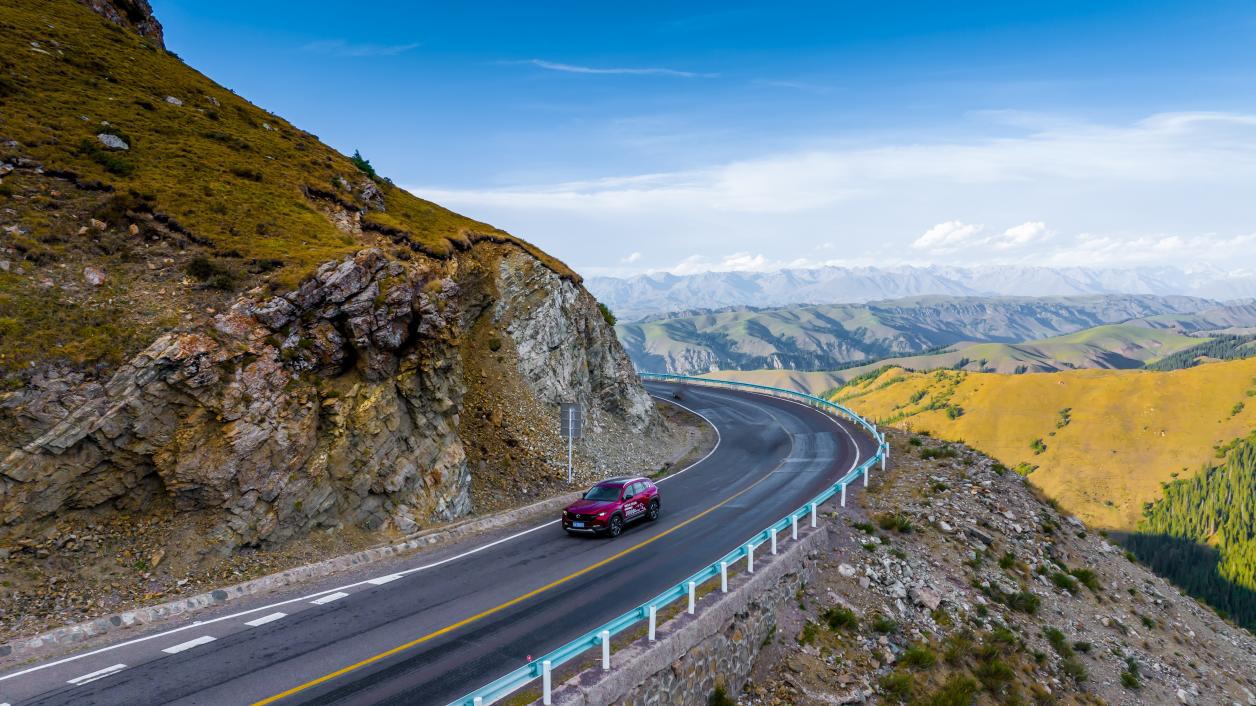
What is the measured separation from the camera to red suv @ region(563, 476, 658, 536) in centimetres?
1964

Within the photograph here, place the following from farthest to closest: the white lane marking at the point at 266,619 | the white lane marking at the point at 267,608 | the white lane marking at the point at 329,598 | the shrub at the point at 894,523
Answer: the shrub at the point at 894,523 → the white lane marking at the point at 329,598 → the white lane marking at the point at 266,619 → the white lane marking at the point at 267,608

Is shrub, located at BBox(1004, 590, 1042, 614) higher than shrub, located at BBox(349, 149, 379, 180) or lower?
lower

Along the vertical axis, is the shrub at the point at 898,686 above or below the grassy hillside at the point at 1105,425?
above

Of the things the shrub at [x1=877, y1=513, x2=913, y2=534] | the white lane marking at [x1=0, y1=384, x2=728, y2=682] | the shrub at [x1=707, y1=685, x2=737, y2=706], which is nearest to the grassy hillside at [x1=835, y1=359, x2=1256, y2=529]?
the shrub at [x1=877, y1=513, x2=913, y2=534]

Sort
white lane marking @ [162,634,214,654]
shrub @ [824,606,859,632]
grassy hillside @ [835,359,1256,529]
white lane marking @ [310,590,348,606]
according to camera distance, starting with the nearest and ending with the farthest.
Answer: white lane marking @ [162,634,214,654], white lane marking @ [310,590,348,606], shrub @ [824,606,859,632], grassy hillside @ [835,359,1256,529]

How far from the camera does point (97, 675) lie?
35.7 ft

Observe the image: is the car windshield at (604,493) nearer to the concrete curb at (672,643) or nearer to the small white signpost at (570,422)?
the small white signpost at (570,422)

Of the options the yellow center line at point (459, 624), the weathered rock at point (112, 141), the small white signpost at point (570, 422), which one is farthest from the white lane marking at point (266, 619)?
the weathered rock at point (112, 141)

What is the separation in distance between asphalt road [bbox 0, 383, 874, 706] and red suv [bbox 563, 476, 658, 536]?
18.8 inches

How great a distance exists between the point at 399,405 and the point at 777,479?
16.8 m

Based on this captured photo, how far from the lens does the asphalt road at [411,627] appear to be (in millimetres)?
10609

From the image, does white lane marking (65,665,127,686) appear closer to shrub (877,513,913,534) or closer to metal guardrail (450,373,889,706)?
metal guardrail (450,373,889,706)

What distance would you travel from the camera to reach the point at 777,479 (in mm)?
27969

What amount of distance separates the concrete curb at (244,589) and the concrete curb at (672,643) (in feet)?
28.9
